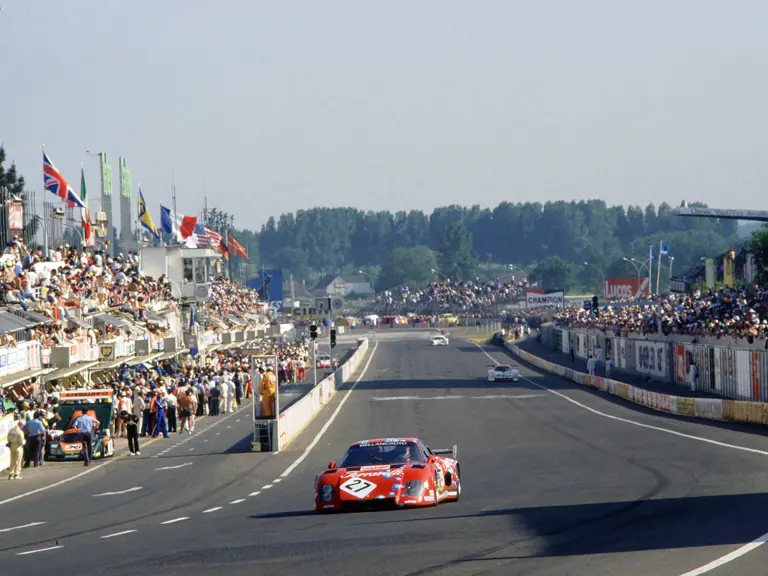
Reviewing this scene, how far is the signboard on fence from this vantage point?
5909cm

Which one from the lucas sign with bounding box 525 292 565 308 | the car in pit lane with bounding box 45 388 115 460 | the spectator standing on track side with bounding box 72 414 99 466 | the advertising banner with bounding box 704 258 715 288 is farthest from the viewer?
the lucas sign with bounding box 525 292 565 308

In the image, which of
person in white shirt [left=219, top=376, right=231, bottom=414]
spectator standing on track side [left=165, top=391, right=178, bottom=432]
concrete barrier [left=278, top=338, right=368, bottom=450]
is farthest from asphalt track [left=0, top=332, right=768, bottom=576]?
person in white shirt [left=219, top=376, right=231, bottom=414]

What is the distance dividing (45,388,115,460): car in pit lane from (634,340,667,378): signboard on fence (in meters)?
33.3

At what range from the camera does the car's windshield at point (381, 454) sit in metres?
19.1

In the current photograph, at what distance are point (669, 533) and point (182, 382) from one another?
32.1m

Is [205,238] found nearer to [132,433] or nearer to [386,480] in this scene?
[132,433]

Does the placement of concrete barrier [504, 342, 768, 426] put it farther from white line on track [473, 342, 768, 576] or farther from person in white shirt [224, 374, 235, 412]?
person in white shirt [224, 374, 235, 412]

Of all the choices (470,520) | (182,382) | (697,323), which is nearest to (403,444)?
(470,520)

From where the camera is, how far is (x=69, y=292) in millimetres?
46156

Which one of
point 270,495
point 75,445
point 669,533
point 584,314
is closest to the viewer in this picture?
point 669,533

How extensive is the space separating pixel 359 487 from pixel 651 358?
4618 cm

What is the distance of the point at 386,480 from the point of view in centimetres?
1819

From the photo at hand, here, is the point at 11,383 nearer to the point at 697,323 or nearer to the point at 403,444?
the point at 403,444

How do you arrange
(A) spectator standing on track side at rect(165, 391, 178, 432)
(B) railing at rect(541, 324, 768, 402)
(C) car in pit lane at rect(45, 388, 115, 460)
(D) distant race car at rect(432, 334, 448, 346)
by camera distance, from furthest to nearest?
1. (D) distant race car at rect(432, 334, 448, 346)
2. (B) railing at rect(541, 324, 768, 402)
3. (A) spectator standing on track side at rect(165, 391, 178, 432)
4. (C) car in pit lane at rect(45, 388, 115, 460)
